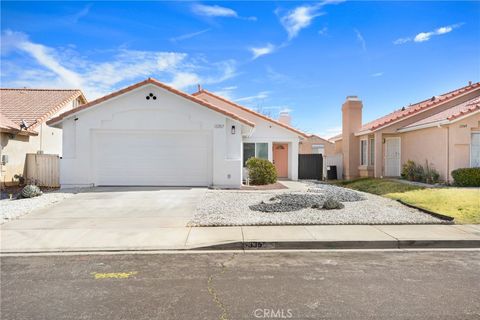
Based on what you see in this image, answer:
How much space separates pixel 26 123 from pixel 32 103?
3926mm

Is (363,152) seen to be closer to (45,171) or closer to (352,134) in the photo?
(352,134)

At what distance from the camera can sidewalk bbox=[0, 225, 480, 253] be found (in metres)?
6.80

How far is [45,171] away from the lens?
15.8m

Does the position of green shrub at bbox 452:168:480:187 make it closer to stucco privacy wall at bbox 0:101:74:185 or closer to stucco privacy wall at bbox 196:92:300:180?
stucco privacy wall at bbox 196:92:300:180

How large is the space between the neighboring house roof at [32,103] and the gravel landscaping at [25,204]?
647 centimetres

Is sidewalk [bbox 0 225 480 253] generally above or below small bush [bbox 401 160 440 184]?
below

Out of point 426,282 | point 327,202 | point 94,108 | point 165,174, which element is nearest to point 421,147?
point 327,202

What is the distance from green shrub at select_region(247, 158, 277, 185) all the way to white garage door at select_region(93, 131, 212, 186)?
92.8 inches

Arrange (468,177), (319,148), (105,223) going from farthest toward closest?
1. (319,148)
2. (468,177)
3. (105,223)

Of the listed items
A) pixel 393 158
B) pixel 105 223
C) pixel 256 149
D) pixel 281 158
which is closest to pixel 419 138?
pixel 393 158

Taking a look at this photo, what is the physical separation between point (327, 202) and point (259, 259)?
15.8 ft

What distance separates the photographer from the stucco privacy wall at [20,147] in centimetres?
1570

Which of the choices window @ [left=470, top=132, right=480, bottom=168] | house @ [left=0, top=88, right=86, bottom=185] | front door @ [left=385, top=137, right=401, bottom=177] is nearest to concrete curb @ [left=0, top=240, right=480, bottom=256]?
window @ [left=470, top=132, right=480, bottom=168]

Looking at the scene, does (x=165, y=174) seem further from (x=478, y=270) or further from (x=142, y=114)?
(x=478, y=270)
